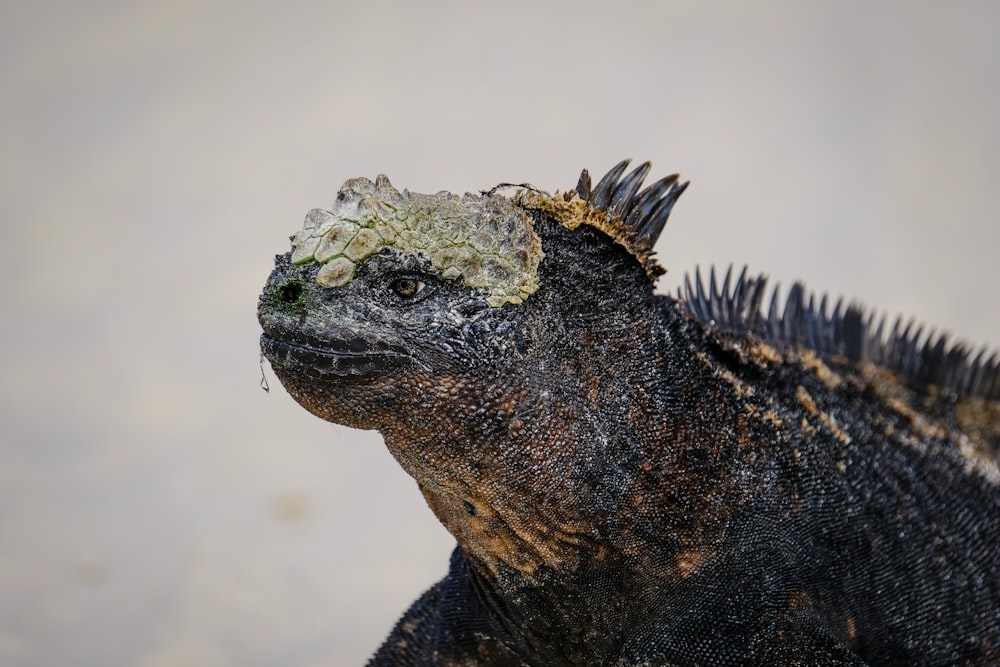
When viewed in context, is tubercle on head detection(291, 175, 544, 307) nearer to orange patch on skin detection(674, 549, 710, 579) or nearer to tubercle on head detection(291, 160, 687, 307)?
tubercle on head detection(291, 160, 687, 307)

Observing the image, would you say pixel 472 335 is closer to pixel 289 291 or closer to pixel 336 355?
pixel 336 355

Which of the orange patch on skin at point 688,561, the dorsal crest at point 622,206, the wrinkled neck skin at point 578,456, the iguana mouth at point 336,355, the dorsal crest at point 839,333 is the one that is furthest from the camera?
the dorsal crest at point 839,333

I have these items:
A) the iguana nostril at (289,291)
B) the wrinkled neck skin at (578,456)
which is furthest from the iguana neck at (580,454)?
the iguana nostril at (289,291)

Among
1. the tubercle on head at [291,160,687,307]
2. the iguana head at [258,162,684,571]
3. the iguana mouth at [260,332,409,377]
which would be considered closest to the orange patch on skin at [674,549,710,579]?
the iguana head at [258,162,684,571]

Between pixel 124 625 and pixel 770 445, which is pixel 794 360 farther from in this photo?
pixel 124 625

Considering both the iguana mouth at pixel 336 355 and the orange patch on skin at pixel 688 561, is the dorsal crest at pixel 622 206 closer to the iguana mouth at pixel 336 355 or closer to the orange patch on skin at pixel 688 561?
the iguana mouth at pixel 336 355

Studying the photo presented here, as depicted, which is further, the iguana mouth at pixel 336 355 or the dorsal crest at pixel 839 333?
the dorsal crest at pixel 839 333

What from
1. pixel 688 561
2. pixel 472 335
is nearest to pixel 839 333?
pixel 688 561

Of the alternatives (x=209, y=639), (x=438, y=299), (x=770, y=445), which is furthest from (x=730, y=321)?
(x=209, y=639)
